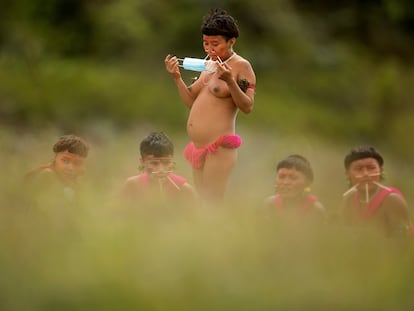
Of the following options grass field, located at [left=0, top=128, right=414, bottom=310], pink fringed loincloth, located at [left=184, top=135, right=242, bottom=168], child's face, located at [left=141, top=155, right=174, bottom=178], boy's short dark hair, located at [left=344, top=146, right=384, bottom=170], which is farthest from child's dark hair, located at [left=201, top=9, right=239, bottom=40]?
grass field, located at [left=0, top=128, right=414, bottom=310]

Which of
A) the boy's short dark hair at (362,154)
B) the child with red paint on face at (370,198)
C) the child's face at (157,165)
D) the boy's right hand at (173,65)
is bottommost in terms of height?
the child with red paint on face at (370,198)

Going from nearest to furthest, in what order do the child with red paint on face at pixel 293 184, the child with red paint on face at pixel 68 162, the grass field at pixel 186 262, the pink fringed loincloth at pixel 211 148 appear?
the grass field at pixel 186 262
the child with red paint on face at pixel 68 162
the child with red paint on face at pixel 293 184
the pink fringed loincloth at pixel 211 148

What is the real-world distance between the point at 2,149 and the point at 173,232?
4.26 ft

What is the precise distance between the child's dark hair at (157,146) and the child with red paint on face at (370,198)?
615 mm

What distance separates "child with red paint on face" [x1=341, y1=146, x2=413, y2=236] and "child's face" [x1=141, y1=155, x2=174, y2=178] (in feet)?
1.99

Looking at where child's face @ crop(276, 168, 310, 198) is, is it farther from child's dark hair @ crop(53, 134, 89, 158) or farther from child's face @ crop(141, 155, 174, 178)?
child's dark hair @ crop(53, 134, 89, 158)

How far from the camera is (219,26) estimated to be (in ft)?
13.5

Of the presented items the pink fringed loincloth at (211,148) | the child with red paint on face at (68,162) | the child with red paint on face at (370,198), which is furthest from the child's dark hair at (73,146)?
the child with red paint on face at (370,198)

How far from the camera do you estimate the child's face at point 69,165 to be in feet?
12.5

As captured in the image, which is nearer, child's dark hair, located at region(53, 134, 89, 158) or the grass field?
the grass field

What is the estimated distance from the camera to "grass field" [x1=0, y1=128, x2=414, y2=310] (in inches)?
81.5

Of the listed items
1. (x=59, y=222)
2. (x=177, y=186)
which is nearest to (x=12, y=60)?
(x=177, y=186)

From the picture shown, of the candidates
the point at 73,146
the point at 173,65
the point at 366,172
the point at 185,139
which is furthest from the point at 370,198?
the point at 185,139

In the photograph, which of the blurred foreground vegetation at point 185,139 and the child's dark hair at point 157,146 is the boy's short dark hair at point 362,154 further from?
the child's dark hair at point 157,146
